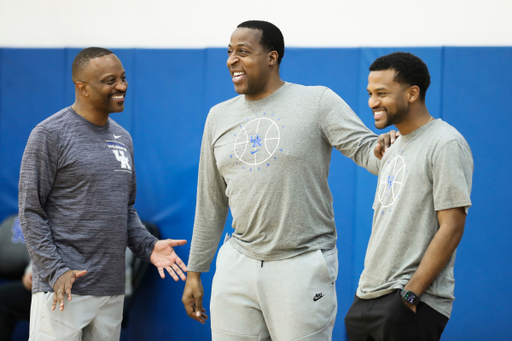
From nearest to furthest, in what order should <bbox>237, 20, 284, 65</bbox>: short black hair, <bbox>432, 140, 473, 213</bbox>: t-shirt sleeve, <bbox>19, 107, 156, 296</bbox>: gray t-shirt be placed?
<bbox>432, 140, 473, 213</bbox>: t-shirt sleeve < <bbox>237, 20, 284, 65</bbox>: short black hair < <bbox>19, 107, 156, 296</bbox>: gray t-shirt

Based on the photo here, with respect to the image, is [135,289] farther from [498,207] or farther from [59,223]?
[498,207]

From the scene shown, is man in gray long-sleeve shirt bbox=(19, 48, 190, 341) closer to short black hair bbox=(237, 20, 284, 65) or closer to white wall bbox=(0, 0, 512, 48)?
short black hair bbox=(237, 20, 284, 65)

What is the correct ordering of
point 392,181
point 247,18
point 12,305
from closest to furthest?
point 392,181 < point 12,305 < point 247,18

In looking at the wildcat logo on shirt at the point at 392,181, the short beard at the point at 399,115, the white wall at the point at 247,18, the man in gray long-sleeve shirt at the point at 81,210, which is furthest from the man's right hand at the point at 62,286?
the white wall at the point at 247,18

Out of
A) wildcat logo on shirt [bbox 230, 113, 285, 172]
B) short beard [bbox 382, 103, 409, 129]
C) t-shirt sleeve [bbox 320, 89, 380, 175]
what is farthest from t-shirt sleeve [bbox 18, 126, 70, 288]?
short beard [bbox 382, 103, 409, 129]

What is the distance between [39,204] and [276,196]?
42.0 inches

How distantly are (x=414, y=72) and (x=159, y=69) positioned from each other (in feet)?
8.87

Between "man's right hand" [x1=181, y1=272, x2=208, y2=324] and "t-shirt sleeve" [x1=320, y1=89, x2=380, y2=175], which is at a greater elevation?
"t-shirt sleeve" [x1=320, y1=89, x2=380, y2=175]

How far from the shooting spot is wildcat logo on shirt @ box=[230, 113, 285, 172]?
194 centimetres

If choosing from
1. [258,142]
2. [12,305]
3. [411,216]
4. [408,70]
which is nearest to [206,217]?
[258,142]

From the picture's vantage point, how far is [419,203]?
158 cm

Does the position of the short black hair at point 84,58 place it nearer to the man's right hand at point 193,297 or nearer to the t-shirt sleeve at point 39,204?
the t-shirt sleeve at point 39,204

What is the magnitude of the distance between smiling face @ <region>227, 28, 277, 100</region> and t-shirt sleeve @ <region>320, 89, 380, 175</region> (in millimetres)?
276

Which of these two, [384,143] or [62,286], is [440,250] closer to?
[384,143]
